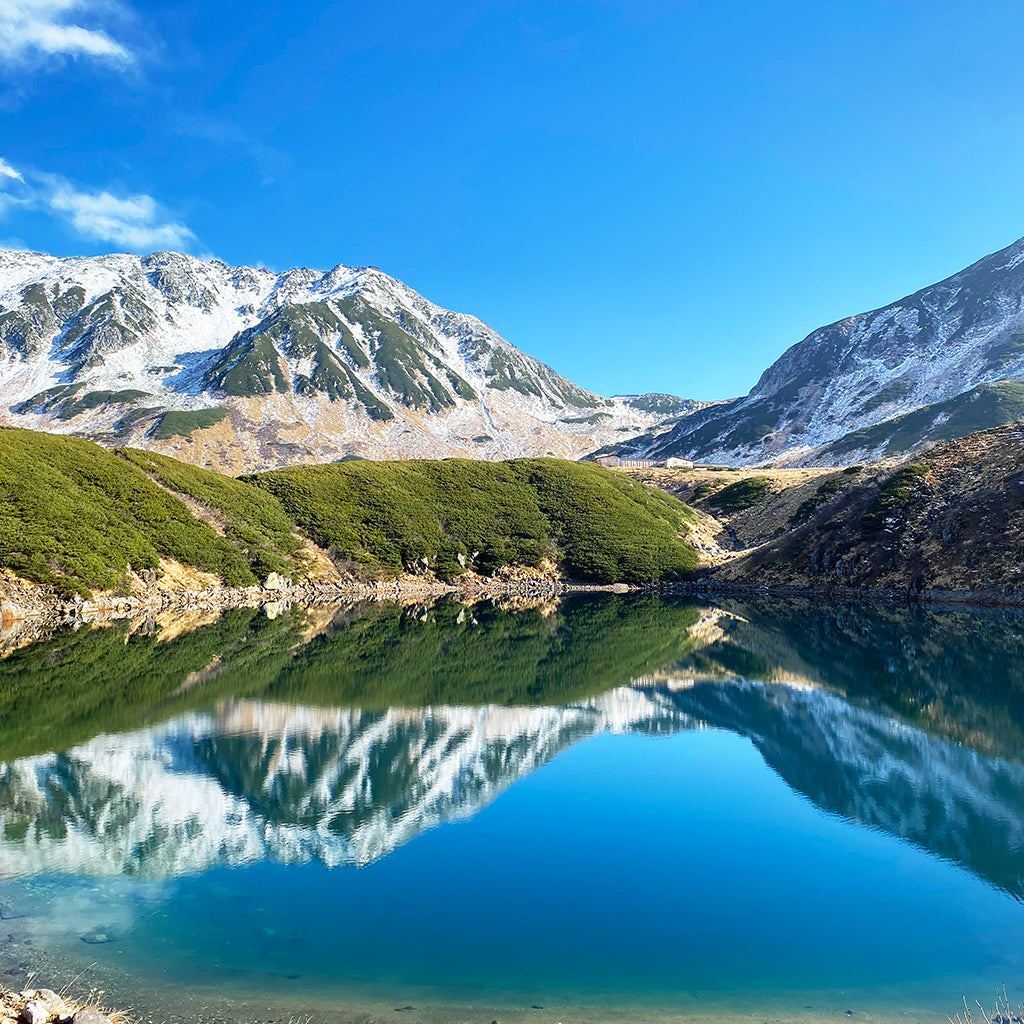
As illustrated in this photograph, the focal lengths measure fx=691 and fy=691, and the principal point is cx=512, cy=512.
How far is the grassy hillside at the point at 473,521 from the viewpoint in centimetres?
7994

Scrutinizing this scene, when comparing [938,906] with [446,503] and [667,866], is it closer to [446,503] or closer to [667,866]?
[667,866]

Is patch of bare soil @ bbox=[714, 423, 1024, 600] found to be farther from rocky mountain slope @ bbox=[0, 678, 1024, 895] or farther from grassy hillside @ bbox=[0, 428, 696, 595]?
rocky mountain slope @ bbox=[0, 678, 1024, 895]

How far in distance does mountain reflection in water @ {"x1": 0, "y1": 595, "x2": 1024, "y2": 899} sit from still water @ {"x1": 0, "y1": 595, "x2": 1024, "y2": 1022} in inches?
5.3

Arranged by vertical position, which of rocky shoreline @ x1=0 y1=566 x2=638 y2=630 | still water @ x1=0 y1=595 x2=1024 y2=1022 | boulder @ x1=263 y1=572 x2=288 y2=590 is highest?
boulder @ x1=263 y1=572 x2=288 y2=590

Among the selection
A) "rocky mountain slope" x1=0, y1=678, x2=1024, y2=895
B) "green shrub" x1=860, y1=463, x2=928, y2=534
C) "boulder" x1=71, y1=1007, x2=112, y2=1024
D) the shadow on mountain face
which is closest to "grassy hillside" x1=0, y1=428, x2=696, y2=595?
"green shrub" x1=860, y1=463, x2=928, y2=534

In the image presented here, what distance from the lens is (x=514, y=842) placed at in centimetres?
1536

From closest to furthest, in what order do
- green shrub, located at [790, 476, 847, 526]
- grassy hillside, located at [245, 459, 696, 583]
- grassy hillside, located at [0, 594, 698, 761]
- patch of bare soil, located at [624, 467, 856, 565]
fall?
grassy hillside, located at [0, 594, 698, 761] → grassy hillside, located at [245, 459, 696, 583] → green shrub, located at [790, 476, 847, 526] → patch of bare soil, located at [624, 467, 856, 565]

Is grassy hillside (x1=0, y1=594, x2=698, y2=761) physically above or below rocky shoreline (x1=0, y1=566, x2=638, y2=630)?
below

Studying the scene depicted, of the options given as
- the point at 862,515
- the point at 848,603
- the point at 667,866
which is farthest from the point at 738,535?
the point at 667,866

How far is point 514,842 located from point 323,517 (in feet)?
223

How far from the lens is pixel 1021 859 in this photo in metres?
14.3

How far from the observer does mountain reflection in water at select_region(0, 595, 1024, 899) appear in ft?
51.5

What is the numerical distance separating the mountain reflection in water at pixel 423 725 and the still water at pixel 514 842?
14 cm

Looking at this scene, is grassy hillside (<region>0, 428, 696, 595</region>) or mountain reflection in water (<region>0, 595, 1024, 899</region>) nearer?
mountain reflection in water (<region>0, 595, 1024, 899</region>)
